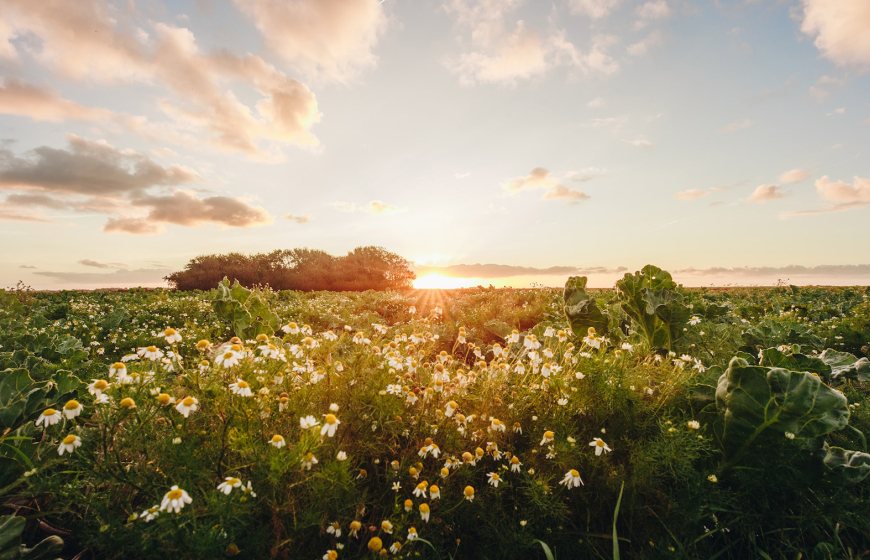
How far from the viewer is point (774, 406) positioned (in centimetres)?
290

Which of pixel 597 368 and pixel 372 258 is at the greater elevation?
pixel 372 258

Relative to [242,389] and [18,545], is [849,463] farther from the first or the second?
[18,545]

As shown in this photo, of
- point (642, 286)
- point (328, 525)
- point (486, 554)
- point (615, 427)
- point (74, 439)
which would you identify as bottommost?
point (486, 554)

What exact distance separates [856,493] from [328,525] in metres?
3.55

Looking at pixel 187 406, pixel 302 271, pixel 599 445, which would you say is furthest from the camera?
pixel 302 271

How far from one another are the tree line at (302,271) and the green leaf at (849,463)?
2946cm

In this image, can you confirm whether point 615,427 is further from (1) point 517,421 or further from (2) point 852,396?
(2) point 852,396

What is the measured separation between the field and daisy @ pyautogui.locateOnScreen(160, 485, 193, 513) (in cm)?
1

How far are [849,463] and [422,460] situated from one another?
2.70 meters

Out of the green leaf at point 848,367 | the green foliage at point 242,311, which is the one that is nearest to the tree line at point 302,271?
the green foliage at point 242,311

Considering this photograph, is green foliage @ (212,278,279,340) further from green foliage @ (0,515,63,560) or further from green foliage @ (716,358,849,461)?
green foliage @ (716,358,849,461)

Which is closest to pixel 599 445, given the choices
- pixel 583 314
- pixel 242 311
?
pixel 583 314

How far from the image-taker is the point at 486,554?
2.62 metres

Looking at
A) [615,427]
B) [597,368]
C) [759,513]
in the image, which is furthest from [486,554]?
[759,513]
